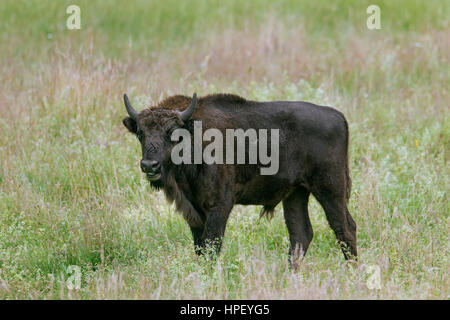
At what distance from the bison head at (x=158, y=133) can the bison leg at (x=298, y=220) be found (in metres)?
1.51

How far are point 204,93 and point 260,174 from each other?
3.68 metres

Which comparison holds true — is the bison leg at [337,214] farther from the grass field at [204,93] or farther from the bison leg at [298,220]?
the bison leg at [298,220]

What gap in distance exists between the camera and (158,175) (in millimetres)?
6125

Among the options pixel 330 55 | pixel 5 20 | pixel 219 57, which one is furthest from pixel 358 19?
pixel 5 20

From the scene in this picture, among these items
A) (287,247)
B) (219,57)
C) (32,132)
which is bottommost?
(287,247)

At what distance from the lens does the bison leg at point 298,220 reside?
697 centimetres

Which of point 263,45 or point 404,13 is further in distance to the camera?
point 404,13

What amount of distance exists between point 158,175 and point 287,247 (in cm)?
192

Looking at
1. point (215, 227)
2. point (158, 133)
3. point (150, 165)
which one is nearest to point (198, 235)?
point (215, 227)

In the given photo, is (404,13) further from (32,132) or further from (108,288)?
(108,288)

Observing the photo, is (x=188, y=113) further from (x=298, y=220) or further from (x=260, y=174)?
(x=298, y=220)

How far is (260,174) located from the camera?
6750 mm

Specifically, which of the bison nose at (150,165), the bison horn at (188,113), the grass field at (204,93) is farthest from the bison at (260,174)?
the grass field at (204,93)

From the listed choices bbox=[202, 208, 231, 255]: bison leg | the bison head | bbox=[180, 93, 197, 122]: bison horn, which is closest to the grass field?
bbox=[202, 208, 231, 255]: bison leg
